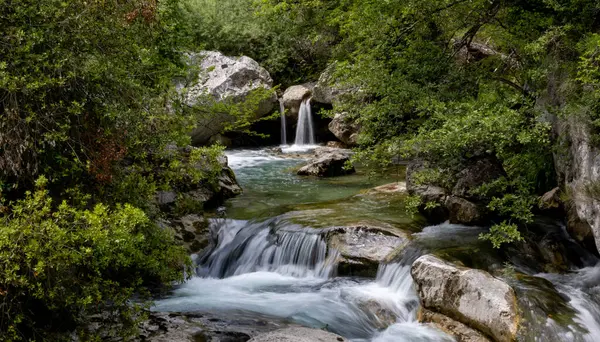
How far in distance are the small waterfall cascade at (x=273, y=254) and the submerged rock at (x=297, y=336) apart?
2.70m

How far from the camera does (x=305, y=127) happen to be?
21.5m

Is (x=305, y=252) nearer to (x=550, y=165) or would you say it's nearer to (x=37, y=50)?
(x=550, y=165)

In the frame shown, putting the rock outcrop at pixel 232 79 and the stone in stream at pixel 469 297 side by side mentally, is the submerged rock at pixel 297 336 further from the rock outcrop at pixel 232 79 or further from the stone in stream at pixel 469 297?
the rock outcrop at pixel 232 79

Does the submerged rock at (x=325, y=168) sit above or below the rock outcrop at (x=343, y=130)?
below

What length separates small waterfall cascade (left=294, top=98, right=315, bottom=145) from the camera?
A: 844 inches

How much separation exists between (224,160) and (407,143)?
712 centimetres

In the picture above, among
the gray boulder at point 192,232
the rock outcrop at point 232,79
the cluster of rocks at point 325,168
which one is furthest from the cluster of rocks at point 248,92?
the gray boulder at point 192,232

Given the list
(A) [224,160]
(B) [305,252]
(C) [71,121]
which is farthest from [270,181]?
(C) [71,121]

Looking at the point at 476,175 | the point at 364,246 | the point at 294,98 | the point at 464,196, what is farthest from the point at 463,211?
the point at 294,98

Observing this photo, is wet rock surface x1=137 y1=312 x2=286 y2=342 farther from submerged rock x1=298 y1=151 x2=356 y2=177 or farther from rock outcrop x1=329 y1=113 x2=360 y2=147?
rock outcrop x1=329 y1=113 x2=360 y2=147

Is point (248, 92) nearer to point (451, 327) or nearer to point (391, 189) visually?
point (391, 189)

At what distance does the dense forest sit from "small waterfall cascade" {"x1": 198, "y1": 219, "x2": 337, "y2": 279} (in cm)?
158

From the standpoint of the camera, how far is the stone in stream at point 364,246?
822 centimetres

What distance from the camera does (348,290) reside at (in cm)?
773
